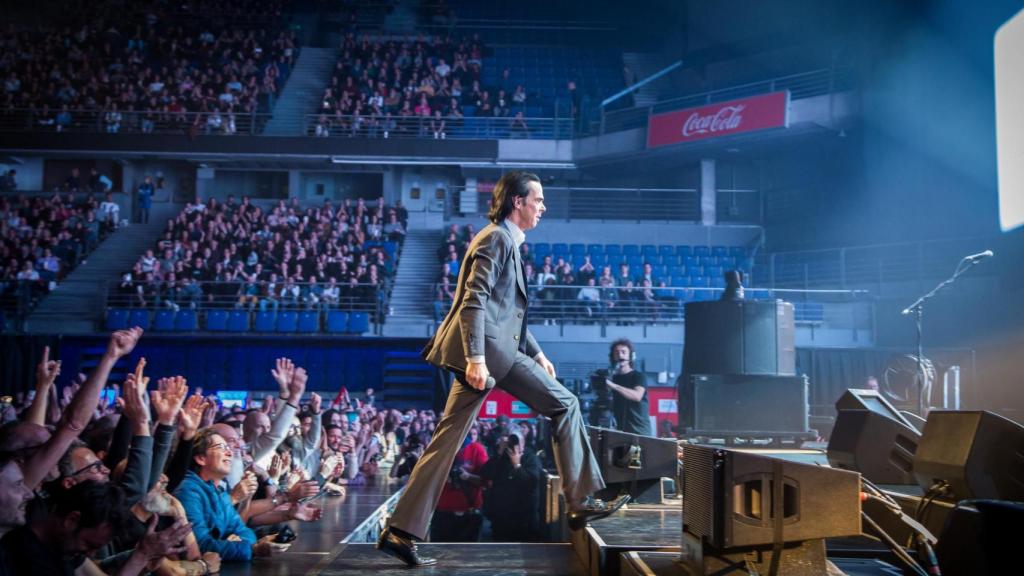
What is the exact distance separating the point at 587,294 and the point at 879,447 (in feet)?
42.8

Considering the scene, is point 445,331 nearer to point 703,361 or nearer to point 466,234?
point 703,361

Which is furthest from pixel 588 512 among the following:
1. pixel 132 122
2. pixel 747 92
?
pixel 132 122

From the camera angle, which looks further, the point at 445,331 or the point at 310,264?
the point at 310,264

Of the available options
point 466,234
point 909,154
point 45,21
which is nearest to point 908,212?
point 909,154

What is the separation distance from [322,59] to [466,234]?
10016 mm

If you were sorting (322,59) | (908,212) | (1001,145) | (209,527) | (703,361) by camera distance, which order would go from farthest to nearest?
(322,59), (908,212), (1001,145), (703,361), (209,527)

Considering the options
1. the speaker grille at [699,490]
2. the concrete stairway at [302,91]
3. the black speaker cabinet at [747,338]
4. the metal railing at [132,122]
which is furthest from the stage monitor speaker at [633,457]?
the concrete stairway at [302,91]

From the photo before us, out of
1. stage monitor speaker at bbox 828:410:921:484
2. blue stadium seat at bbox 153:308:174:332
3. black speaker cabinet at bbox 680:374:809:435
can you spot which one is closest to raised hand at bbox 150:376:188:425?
stage monitor speaker at bbox 828:410:921:484

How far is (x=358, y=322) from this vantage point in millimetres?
17750

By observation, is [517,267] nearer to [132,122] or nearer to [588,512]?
[588,512]

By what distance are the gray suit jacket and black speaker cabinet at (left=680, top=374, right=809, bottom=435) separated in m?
4.41

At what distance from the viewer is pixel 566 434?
373cm

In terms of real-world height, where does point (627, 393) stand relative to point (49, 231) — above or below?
below

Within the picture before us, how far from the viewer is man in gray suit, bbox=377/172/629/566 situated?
359 cm
